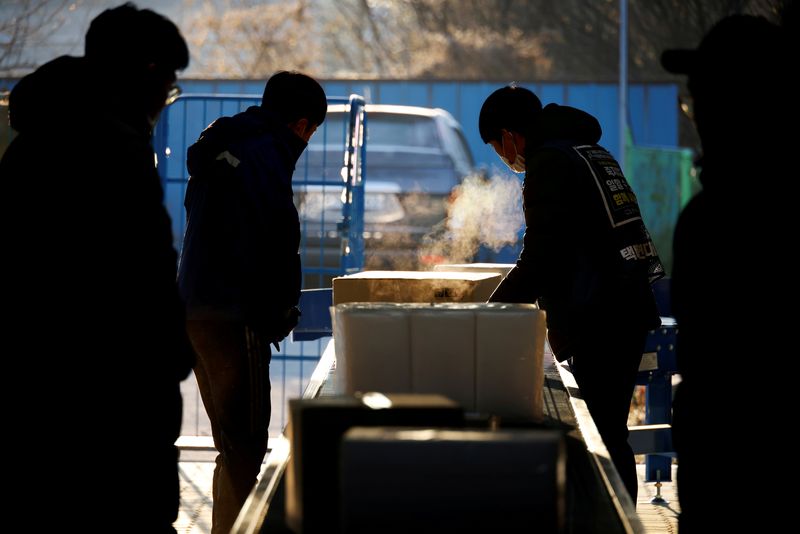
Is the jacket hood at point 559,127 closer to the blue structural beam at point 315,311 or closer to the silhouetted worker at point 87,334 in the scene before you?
the silhouetted worker at point 87,334

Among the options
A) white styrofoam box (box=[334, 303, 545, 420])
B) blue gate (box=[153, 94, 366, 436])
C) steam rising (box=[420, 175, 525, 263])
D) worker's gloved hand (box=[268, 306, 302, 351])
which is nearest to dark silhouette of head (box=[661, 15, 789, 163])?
white styrofoam box (box=[334, 303, 545, 420])

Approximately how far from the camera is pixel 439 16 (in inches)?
1480

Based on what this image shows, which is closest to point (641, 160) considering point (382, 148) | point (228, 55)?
point (382, 148)

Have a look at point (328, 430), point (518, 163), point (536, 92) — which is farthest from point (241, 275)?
point (536, 92)

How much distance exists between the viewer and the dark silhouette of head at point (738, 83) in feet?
7.58

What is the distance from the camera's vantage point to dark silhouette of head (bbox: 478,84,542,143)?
4461mm

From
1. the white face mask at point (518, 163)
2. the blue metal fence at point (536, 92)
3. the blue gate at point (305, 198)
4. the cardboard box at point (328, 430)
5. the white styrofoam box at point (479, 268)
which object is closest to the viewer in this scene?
the cardboard box at point (328, 430)

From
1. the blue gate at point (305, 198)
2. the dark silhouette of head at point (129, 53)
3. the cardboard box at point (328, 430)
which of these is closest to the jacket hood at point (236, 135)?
the dark silhouette of head at point (129, 53)

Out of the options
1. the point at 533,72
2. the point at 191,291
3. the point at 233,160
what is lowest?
the point at 191,291

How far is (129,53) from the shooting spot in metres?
2.91

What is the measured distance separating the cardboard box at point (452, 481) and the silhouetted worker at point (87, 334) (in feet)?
2.90

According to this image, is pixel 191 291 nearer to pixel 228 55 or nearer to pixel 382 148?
pixel 382 148

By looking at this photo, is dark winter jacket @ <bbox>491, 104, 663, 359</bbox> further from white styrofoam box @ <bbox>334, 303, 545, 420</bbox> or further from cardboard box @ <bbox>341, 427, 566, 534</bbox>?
cardboard box @ <bbox>341, 427, 566, 534</bbox>

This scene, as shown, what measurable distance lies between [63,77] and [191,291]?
1.47 metres
